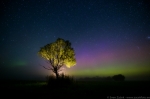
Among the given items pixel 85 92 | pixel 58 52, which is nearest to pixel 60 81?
pixel 85 92

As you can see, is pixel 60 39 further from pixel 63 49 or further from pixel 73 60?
pixel 73 60

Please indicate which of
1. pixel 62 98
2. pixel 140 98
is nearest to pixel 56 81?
pixel 62 98

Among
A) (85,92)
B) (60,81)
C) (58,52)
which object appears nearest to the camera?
(85,92)

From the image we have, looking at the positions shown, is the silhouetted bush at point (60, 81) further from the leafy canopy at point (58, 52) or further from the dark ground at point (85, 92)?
the leafy canopy at point (58, 52)

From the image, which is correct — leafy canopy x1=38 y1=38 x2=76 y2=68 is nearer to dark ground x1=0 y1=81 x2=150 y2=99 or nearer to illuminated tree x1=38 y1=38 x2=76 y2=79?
illuminated tree x1=38 y1=38 x2=76 y2=79

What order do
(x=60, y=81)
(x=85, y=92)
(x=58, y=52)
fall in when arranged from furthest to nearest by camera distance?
(x=58, y=52)
(x=60, y=81)
(x=85, y=92)

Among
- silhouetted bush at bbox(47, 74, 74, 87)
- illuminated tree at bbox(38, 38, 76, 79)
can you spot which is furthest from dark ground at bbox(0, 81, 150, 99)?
illuminated tree at bbox(38, 38, 76, 79)

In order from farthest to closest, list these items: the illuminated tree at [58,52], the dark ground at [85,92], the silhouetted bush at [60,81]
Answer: the illuminated tree at [58,52] < the silhouetted bush at [60,81] < the dark ground at [85,92]

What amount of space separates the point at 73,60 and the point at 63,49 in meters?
5.41

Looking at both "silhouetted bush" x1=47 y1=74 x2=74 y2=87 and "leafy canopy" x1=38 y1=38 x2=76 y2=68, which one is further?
"leafy canopy" x1=38 y1=38 x2=76 y2=68

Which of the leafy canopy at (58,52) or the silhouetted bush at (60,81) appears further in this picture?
the leafy canopy at (58,52)

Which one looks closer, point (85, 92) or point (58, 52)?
point (85, 92)

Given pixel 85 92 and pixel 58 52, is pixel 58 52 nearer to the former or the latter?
pixel 58 52

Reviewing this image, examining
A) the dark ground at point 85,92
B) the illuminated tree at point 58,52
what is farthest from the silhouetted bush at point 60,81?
the illuminated tree at point 58,52
